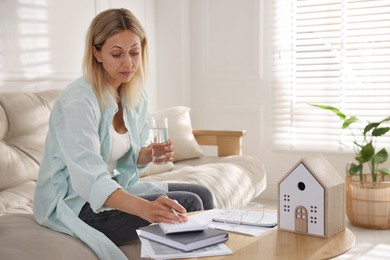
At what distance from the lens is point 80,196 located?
1.66 meters

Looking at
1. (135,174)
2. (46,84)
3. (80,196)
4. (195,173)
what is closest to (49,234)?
(80,196)

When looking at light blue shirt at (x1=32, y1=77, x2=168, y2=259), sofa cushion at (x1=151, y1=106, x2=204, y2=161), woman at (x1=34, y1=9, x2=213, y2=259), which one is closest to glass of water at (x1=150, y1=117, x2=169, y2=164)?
woman at (x1=34, y1=9, x2=213, y2=259)

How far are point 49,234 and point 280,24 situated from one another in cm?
296

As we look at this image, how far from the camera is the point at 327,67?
3951 millimetres

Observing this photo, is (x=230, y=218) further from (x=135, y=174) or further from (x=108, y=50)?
(x=108, y=50)

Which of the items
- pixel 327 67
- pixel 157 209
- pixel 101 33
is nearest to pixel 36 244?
pixel 157 209

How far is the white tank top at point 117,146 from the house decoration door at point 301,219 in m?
0.67

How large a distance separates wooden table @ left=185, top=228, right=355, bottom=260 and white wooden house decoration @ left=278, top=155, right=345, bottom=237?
3 cm

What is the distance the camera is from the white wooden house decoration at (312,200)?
1497 mm

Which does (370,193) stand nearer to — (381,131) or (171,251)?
(381,131)

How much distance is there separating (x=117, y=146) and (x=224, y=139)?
175cm

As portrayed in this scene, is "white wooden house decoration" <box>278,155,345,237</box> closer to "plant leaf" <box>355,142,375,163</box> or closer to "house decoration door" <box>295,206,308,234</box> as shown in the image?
"house decoration door" <box>295,206,308,234</box>

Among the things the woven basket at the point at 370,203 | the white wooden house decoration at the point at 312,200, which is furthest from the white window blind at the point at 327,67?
the white wooden house decoration at the point at 312,200

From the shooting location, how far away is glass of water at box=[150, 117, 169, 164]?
1.71 metres
